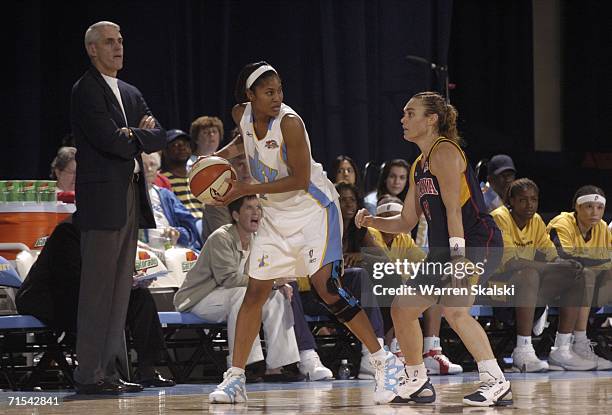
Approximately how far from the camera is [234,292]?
22.6 ft

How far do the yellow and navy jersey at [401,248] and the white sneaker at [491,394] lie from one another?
113 inches

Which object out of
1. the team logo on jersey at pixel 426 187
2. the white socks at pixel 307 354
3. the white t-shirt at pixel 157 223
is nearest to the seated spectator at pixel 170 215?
the white t-shirt at pixel 157 223

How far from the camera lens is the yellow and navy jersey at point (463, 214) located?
4.97 meters

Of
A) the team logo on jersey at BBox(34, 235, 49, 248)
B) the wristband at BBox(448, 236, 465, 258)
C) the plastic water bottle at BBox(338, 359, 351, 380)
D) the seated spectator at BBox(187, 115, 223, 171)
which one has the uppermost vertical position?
the seated spectator at BBox(187, 115, 223, 171)

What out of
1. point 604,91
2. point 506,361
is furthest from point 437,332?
point 604,91

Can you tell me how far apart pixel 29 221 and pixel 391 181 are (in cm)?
277

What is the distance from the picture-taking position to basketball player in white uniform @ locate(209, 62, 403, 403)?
511cm

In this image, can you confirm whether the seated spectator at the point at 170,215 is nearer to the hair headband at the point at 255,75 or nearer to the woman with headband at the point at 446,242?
the hair headband at the point at 255,75

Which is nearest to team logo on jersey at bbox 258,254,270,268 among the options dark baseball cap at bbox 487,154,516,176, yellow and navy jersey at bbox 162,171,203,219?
yellow and navy jersey at bbox 162,171,203,219

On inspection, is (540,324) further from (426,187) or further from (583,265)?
(426,187)

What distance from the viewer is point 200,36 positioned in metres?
9.75

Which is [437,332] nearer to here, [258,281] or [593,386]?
[593,386]

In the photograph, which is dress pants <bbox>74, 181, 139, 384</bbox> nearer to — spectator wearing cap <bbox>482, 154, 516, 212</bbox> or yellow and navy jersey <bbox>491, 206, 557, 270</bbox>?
yellow and navy jersey <bbox>491, 206, 557, 270</bbox>

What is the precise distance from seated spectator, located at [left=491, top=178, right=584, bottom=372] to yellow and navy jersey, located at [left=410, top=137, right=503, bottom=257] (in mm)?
2764
